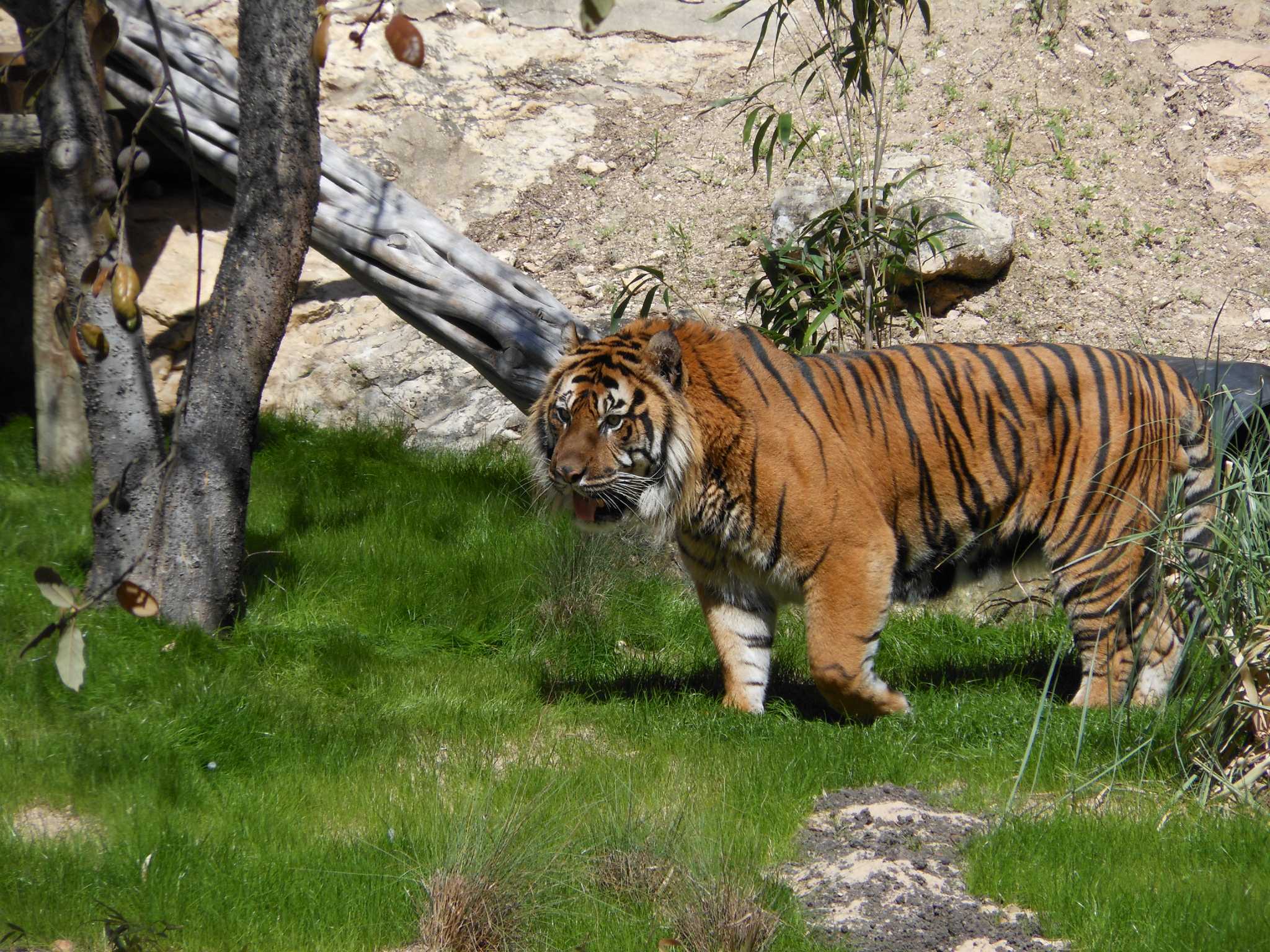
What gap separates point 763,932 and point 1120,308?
673cm

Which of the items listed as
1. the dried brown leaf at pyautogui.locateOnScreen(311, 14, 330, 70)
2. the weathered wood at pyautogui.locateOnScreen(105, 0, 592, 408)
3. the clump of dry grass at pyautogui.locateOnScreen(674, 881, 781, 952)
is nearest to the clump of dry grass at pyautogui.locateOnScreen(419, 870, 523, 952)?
the clump of dry grass at pyautogui.locateOnScreen(674, 881, 781, 952)

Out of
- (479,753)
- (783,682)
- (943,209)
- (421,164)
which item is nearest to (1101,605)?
(783,682)

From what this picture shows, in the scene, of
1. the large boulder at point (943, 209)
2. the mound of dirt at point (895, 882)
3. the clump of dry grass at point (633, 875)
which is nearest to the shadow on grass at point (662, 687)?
the mound of dirt at point (895, 882)

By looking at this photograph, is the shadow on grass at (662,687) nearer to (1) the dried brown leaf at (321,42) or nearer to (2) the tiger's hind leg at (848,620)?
(2) the tiger's hind leg at (848,620)

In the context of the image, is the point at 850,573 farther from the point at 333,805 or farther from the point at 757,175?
the point at 757,175

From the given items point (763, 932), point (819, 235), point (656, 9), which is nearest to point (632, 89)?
point (656, 9)

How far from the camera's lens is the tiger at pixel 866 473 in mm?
4793

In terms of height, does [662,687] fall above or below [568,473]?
below

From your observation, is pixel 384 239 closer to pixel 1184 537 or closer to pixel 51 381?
pixel 51 381

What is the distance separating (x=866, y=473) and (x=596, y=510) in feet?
3.60

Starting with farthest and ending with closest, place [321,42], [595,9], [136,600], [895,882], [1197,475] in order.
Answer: [1197,475], [895,882], [136,600], [321,42], [595,9]

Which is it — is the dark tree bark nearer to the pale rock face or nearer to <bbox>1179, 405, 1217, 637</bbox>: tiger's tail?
the pale rock face

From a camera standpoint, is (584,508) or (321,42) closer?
(321,42)

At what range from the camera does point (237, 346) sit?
5312mm
